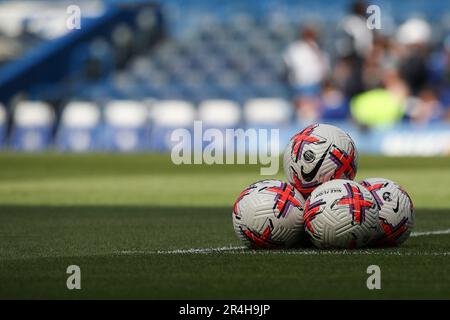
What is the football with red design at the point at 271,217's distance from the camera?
9328 mm

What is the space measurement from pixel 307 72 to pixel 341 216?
22.6 m

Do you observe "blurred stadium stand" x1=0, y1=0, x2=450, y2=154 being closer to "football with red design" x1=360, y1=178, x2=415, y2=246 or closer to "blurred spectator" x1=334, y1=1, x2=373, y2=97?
"blurred spectator" x1=334, y1=1, x2=373, y2=97

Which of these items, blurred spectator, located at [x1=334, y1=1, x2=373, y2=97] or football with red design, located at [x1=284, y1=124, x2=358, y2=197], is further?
blurred spectator, located at [x1=334, y1=1, x2=373, y2=97]

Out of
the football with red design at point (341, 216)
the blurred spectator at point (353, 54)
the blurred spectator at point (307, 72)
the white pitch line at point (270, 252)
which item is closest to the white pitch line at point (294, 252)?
the white pitch line at point (270, 252)

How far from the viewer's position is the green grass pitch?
7.25m

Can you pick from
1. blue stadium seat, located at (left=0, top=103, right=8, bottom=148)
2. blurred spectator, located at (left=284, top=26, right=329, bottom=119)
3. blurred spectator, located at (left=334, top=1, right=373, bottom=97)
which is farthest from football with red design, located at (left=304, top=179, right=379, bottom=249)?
blue stadium seat, located at (left=0, top=103, right=8, bottom=148)

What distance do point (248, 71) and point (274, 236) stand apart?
27611 millimetres

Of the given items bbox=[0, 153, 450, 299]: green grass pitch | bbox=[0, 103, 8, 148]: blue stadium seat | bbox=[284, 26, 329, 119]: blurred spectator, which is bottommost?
bbox=[0, 153, 450, 299]: green grass pitch

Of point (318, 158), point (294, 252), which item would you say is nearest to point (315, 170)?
point (318, 158)

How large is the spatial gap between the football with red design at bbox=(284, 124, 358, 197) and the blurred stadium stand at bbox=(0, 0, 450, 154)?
64.9ft

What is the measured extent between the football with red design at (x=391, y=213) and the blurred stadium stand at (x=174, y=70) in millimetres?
19930

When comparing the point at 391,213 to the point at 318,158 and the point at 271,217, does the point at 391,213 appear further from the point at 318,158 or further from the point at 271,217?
the point at 271,217
